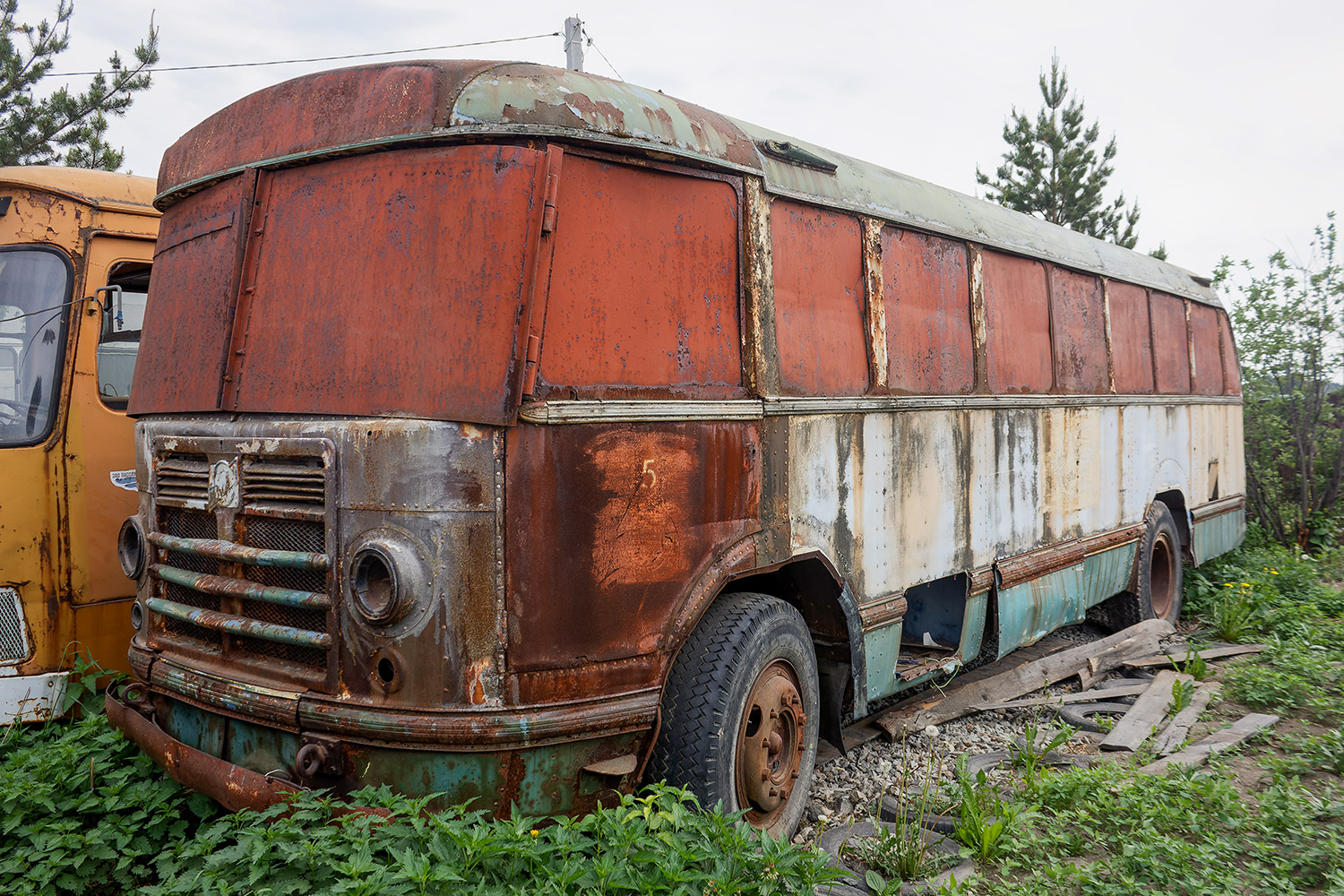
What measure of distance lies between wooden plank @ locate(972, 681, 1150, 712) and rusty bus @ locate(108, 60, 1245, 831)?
1711 mm

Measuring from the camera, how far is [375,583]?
9.20ft

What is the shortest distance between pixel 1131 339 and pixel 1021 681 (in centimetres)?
339

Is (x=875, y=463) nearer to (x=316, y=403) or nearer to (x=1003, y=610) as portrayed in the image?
(x=1003, y=610)

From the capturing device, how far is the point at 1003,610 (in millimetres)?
5504

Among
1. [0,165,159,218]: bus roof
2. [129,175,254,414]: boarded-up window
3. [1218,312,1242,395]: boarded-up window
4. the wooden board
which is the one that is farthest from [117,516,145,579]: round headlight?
[1218,312,1242,395]: boarded-up window

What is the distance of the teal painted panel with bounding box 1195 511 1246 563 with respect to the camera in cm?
898

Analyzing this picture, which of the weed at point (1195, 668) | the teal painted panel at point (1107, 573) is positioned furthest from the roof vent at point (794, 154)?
the weed at point (1195, 668)

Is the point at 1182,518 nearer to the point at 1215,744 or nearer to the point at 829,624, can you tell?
the point at 1215,744

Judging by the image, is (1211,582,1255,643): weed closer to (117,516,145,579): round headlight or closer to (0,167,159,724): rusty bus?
(117,516,145,579): round headlight

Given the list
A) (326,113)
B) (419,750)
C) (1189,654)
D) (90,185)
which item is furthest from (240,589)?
(1189,654)

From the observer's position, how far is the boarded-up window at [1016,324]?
5582 millimetres

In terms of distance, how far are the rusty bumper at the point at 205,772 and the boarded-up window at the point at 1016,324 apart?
4382 millimetres

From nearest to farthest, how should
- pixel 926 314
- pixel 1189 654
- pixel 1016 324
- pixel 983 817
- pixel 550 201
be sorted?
pixel 550 201 → pixel 983 817 → pixel 926 314 → pixel 1016 324 → pixel 1189 654

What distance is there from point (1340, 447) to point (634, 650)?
12126 millimetres
